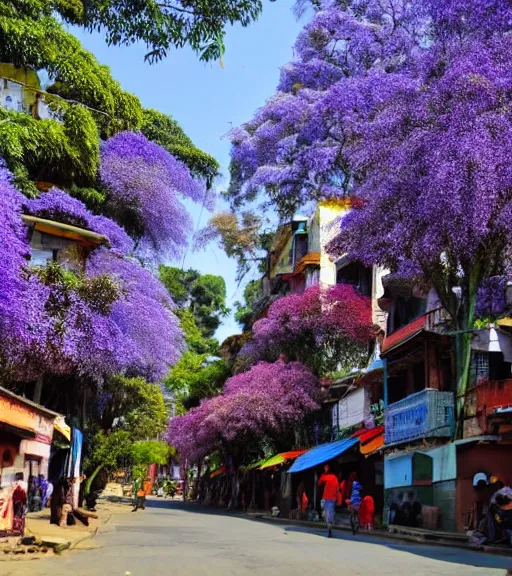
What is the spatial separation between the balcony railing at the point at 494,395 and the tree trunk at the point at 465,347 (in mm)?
1295

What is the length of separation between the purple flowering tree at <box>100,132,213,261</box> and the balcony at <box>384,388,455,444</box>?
33.1 ft

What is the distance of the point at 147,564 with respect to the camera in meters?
12.1

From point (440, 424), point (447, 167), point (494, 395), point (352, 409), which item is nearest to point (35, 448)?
point (440, 424)

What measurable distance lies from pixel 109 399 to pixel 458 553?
2069cm

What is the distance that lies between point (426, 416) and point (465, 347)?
2306 mm

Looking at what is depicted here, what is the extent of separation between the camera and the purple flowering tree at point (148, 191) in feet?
86.6

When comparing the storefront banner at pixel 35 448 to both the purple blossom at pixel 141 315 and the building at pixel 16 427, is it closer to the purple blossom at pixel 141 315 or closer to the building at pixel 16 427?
the building at pixel 16 427

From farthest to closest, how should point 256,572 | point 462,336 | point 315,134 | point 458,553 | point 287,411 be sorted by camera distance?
point 315,134 → point 287,411 → point 462,336 → point 458,553 → point 256,572

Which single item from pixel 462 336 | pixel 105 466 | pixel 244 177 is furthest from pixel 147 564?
pixel 244 177

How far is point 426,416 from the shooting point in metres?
22.9

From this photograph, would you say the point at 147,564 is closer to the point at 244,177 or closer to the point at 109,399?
the point at 109,399

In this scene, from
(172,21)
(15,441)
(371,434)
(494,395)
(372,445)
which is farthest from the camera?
(371,434)

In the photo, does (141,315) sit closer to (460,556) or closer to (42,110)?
(42,110)

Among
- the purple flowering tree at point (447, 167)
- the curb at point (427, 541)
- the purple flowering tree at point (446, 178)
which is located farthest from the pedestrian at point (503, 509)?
the purple flowering tree at point (447, 167)
